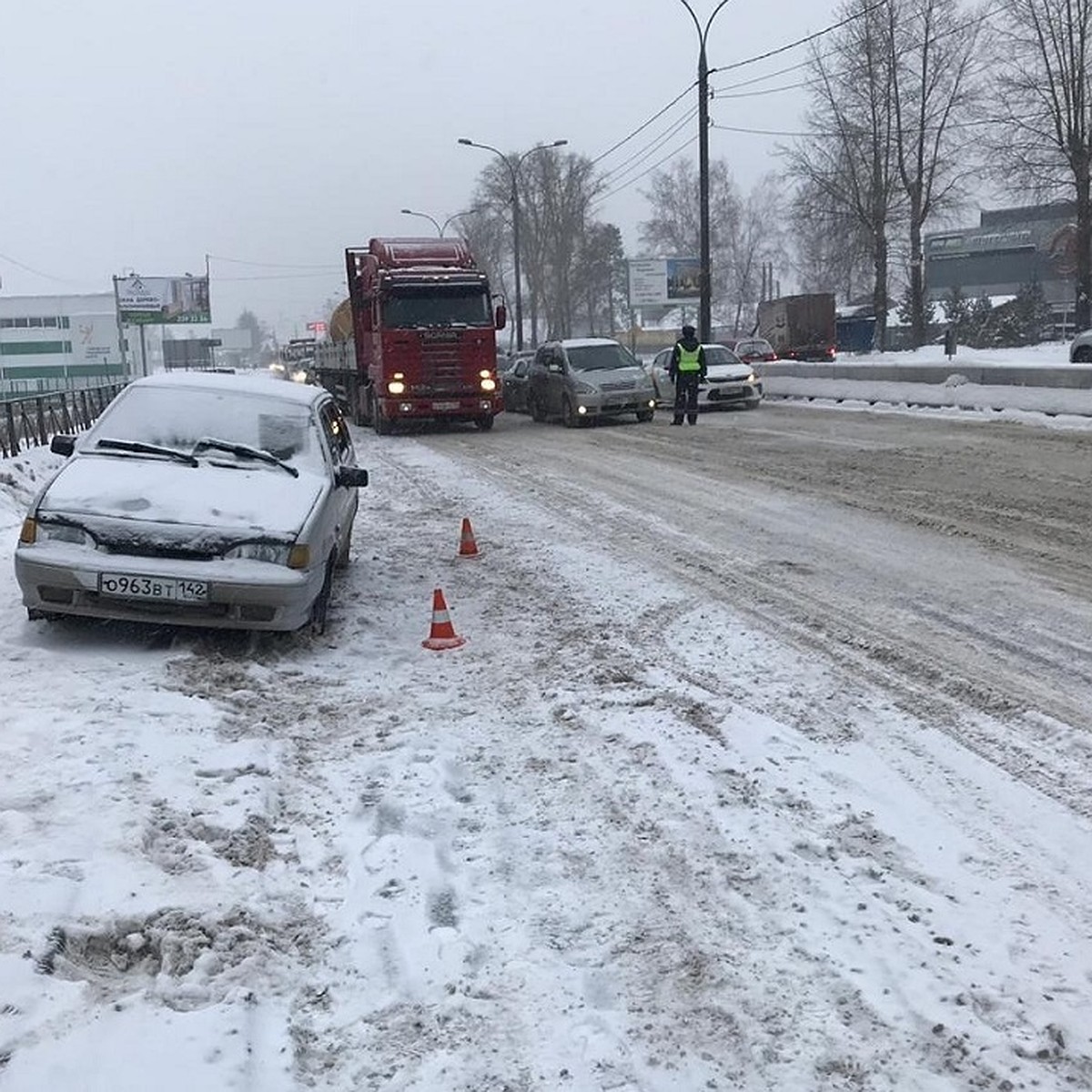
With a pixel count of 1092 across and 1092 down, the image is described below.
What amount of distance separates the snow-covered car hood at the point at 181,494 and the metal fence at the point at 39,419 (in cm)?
795

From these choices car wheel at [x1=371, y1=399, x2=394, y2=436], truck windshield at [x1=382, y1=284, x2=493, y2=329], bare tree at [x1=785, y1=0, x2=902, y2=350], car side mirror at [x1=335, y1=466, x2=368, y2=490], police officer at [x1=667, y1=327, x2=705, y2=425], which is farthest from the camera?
bare tree at [x1=785, y1=0, x2=902, y2=350]

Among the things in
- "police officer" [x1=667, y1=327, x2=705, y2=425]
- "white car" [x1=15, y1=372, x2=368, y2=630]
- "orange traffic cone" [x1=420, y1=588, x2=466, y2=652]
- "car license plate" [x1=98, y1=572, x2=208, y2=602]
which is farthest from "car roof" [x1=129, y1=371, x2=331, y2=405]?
"police officer" [x1=667, y1=327, x2=705, y2=425]

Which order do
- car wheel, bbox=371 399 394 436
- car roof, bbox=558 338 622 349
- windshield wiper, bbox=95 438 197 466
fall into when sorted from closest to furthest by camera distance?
windshield wiper, bbox=95 438 197 466 → car wheel, bbox=371 399 394 436 → car roof, bbox=558 338 622 349

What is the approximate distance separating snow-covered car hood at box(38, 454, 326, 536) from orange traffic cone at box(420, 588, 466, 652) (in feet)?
3.14

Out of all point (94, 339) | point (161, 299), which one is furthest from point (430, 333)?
point (94, 339)

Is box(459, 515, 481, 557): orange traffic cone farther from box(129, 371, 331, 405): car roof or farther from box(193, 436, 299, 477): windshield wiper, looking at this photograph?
box(193, 436, 299, 477): windshield wiper

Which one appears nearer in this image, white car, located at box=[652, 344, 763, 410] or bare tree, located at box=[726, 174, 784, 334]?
white car, located at box=[652, 344, 763, 410]

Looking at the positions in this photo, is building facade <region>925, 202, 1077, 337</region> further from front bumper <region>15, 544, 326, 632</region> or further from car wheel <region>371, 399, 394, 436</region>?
front bumper <region>15, 544, 326, 632</region>

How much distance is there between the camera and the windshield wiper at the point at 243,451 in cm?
729

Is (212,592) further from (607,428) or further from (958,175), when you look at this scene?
(958,175)

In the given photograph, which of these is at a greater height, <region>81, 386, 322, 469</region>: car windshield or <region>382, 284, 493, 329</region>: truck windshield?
<region>382, 284, 493, 329</region>: truck windshield

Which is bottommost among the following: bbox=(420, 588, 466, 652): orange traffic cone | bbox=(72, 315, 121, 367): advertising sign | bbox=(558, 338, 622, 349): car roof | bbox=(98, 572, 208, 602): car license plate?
bbox=(420, 588, 466, 652): orange traffic cone

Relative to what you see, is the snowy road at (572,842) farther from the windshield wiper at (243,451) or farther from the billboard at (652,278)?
the billboard at (652,278)

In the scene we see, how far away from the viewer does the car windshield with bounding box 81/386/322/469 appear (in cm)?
735
